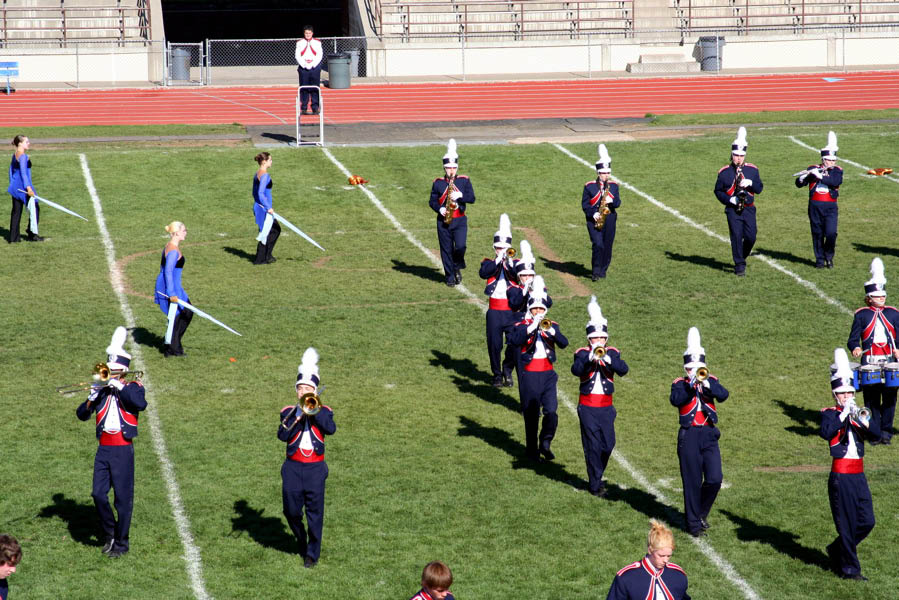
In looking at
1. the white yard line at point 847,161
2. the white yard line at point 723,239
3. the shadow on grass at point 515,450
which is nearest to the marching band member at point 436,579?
the shadow on grass at point 515,450

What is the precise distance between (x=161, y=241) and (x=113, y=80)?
1798 cm

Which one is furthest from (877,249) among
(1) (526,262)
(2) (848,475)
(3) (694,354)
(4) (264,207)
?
(2) (848,475)

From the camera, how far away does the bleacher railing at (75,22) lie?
40062 millimetres

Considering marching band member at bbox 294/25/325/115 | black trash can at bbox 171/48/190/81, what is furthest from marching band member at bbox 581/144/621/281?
black trash can at bbox 171/48/190/81

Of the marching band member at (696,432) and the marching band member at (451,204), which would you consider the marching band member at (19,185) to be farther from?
the marching band member at (696,432)

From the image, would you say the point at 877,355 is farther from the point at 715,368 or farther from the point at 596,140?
the point at 596,140

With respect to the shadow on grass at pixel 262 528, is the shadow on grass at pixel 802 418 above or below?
above

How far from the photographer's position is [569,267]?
20500mm

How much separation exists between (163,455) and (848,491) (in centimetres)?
674

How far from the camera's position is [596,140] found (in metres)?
29.6

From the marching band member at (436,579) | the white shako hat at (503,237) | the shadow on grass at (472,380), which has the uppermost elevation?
the white shako hat at (503,237)

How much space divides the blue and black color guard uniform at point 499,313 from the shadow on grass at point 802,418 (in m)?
3.18

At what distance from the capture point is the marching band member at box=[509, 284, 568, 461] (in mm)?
12625

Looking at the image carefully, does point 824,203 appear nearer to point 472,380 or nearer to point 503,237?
point 503,237
